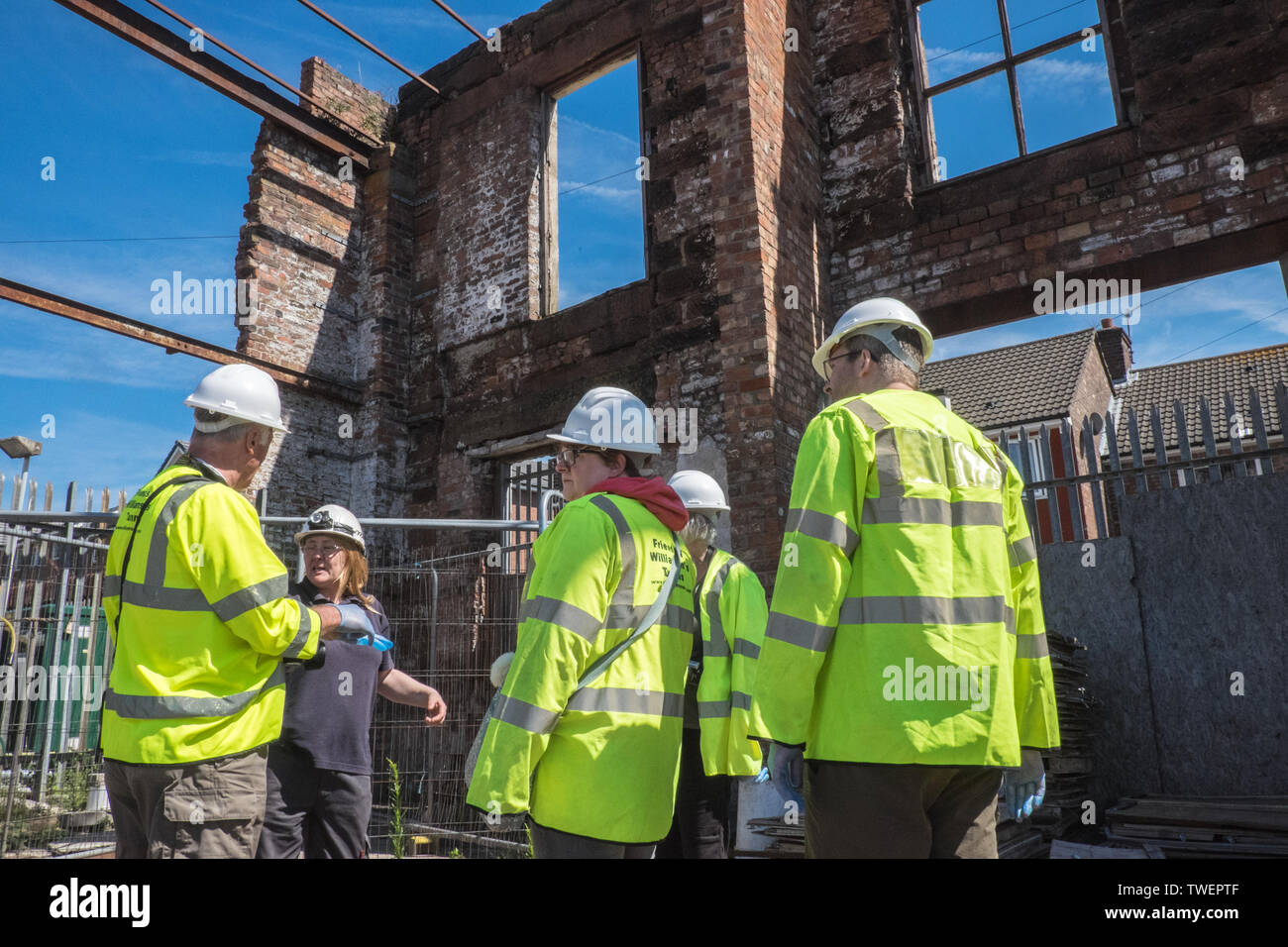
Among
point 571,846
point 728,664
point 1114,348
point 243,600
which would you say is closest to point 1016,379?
point 1114,348

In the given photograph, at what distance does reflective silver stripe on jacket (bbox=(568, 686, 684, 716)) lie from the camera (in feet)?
7.43

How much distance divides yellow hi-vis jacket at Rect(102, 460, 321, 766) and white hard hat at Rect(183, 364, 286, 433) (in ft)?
0.93

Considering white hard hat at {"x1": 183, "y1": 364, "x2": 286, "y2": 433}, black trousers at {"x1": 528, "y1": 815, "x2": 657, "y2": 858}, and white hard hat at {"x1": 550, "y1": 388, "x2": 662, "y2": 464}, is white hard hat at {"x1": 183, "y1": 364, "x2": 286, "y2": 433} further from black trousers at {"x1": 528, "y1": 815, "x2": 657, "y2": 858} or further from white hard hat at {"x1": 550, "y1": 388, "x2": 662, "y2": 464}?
black trousers at {"x1": 528, "y1": 815, "x2": 657, "y2": 858}

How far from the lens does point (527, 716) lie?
2162 millimetres

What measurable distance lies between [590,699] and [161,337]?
817 centimetres

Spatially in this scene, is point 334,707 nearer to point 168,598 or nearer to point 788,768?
point 168,598

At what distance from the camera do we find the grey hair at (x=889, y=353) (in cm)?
240

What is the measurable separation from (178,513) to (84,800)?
3940 mm

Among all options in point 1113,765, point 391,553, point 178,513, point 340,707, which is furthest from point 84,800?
point 1113,765

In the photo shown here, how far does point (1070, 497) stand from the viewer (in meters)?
6.31

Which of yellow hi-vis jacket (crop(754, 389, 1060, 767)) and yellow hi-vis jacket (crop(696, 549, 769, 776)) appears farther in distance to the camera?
yellow hi-vis jacket (crop(696, 549, 769, 776))

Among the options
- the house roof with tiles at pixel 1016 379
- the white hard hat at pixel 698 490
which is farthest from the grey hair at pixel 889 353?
the house roof with tiles at pixel 1016 379

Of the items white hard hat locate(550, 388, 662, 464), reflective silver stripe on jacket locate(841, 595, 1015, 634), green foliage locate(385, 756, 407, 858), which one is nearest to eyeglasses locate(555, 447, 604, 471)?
white hard hat locate(550, 388, 662, 464)

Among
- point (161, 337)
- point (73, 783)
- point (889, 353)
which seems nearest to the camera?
point (889, 353)
